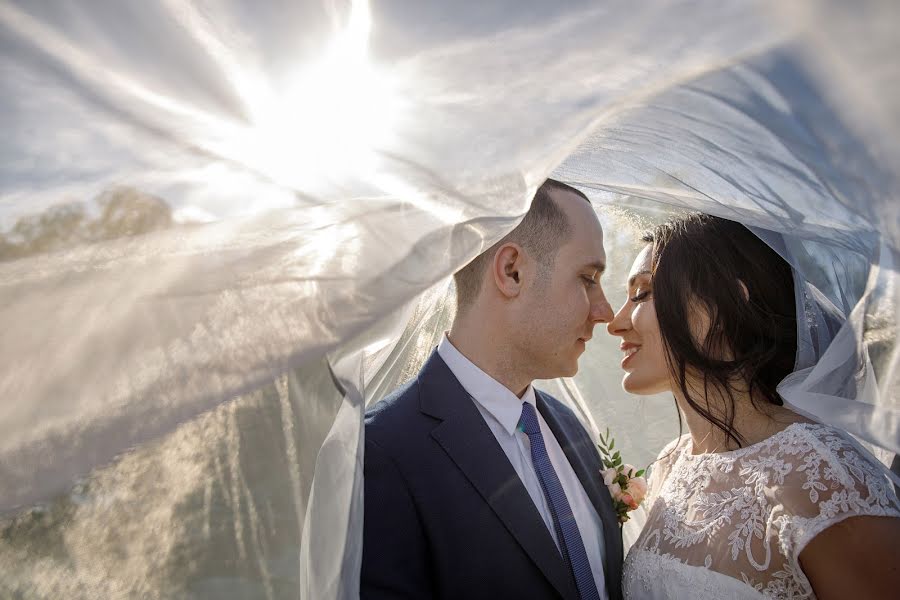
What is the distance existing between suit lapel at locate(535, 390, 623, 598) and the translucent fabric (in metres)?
1.14

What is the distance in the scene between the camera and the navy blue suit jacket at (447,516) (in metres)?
2.45

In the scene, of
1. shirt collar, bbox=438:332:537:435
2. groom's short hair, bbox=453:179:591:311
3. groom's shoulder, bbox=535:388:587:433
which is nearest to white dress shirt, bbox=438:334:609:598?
shirt collar, bbox=438:332:537:435

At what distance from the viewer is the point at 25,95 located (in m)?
1.30

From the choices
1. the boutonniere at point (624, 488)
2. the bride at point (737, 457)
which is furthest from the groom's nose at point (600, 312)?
the boutonniere at point (624, 488)

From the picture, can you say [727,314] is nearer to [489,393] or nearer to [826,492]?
[826,492]

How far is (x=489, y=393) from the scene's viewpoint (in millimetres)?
2969

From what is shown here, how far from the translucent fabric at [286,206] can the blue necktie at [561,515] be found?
3.19 feet

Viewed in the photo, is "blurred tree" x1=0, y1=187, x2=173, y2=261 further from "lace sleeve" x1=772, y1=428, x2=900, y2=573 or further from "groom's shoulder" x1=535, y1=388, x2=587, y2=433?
"groom's shoulder" x1=535, y1=388, x2=587, y2=433

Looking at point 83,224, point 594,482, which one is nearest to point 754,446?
point 594,482

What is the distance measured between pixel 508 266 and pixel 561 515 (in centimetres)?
112

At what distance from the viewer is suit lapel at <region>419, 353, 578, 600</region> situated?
2547mm

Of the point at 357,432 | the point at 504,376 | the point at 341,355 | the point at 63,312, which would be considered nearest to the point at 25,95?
the point at 63,312

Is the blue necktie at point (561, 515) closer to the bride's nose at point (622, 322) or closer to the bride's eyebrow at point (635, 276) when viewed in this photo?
the bride's nose at point (622, 322)

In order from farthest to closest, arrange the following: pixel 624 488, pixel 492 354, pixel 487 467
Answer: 1. pixel 624 488
2. pixel 492 354
3. pixel 487 467
